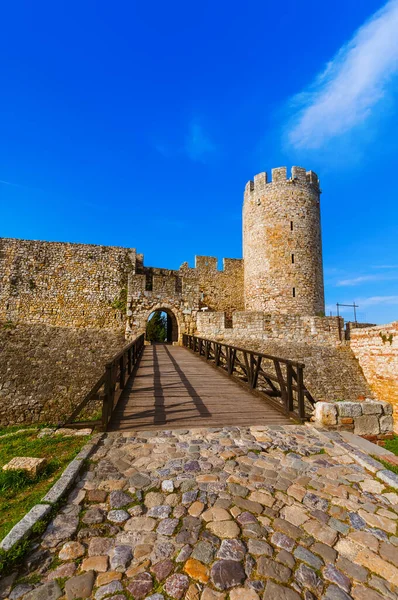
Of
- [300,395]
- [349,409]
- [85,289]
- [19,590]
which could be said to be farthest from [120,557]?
[85,289]

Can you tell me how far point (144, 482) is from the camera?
8.84 ft

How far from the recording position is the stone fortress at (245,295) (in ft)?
40.9

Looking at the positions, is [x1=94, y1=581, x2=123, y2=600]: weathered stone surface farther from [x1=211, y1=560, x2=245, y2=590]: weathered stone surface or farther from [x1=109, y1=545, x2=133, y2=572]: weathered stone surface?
[x1=211, y1=560, x2=245, y2=590]: weathered stone surface

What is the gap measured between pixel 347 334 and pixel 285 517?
1320 cm

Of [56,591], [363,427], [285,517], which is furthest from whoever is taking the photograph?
[363,427]

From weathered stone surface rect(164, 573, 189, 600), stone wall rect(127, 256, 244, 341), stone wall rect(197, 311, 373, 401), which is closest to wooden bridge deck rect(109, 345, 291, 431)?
weathered stone surface rect(164, 573, 189, 600)

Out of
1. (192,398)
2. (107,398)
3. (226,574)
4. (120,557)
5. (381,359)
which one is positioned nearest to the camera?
(226,574)

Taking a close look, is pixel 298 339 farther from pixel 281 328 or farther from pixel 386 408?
pixel 386 408

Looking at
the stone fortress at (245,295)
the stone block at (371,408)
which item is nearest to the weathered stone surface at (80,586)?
the stone block at (371,408)

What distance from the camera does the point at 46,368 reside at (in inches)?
424

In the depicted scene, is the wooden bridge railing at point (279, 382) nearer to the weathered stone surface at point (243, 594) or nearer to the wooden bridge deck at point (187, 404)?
the wooden bridge deck at point (187, 404)

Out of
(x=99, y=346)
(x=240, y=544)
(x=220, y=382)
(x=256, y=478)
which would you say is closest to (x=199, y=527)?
(x=240, y=544)

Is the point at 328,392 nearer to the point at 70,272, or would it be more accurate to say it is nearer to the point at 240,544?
the point at 240,544

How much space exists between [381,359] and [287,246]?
8382 millimetres
